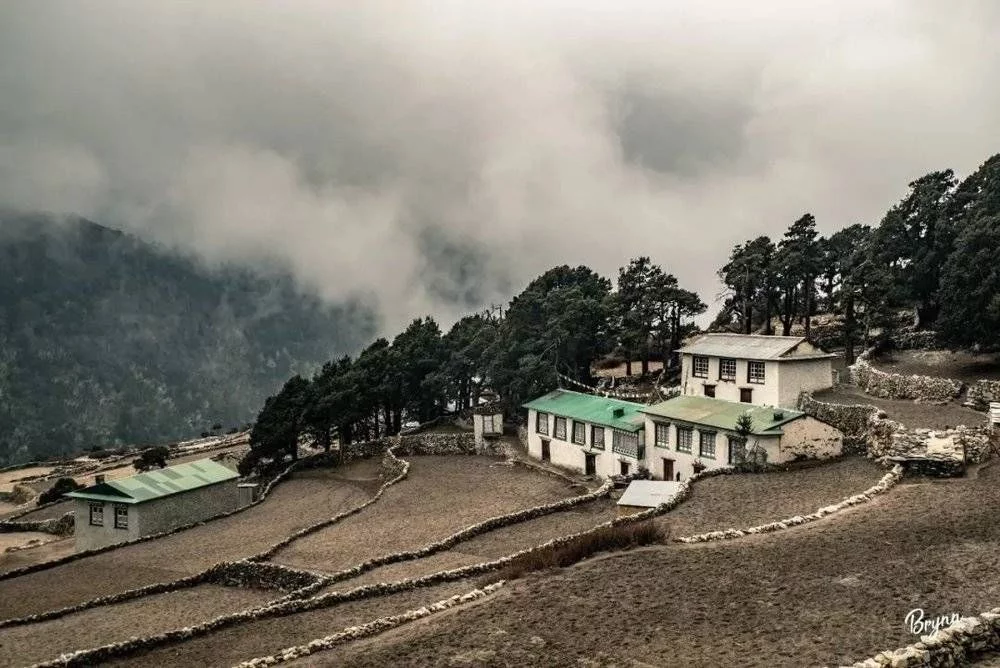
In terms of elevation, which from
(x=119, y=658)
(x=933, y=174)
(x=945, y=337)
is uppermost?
(x=933, y=174)

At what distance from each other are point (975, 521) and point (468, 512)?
2414 cm

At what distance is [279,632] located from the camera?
68.3ft

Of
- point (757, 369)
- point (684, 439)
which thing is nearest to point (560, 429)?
point (684, 439)

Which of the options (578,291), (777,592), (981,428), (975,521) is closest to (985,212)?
(981,428)

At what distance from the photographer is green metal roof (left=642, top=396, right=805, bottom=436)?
3715cm

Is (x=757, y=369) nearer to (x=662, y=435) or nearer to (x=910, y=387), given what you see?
(x=662, y=435)

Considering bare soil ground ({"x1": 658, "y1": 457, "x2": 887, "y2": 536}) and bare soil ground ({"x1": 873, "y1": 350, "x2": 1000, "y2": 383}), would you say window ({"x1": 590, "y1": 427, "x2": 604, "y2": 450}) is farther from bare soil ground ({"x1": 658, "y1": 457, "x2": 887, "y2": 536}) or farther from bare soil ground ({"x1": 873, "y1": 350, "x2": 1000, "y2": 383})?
bare soil ground ({"x1": 873, "y1": 350, "x2": 1000, "y2": 383})

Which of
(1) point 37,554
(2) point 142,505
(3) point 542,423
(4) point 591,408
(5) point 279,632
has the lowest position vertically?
(1) point 37,554

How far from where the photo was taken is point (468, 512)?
39.1 metres

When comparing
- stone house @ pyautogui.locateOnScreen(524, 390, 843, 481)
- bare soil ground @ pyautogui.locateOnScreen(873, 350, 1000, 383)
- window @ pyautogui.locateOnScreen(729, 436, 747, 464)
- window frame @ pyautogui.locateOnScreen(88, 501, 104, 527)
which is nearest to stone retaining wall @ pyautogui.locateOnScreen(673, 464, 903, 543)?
A: stone house @ pyautogui.locateOnScreen(524, 390, 843, 481)

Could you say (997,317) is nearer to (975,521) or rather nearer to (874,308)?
(874,308)

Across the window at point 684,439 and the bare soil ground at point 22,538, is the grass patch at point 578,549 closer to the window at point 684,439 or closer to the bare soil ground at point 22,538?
the window at point 684,439

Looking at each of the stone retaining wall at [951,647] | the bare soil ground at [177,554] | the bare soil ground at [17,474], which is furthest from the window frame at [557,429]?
the bare soil ground at [17,474]

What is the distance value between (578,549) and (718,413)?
21.6 m
